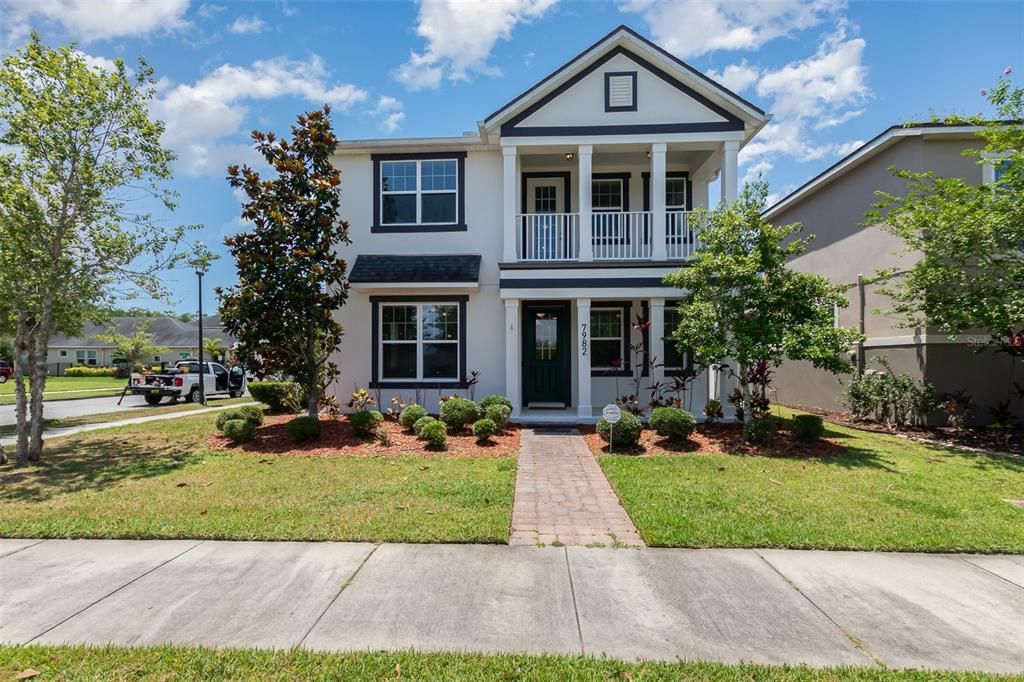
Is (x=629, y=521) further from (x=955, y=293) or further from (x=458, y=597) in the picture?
(x=955, y=293)

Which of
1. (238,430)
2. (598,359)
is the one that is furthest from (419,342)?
(598,359)

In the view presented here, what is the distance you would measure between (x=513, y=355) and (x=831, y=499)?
6.64m

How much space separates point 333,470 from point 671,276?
Result: 722cm

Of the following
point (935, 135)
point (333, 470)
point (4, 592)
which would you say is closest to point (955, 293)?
point (935, 135)

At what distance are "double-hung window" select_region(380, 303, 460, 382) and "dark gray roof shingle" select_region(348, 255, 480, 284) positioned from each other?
0.90 meters

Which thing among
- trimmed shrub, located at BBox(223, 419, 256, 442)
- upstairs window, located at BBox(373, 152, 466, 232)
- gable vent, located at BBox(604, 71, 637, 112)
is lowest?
trimmed shrub, located at BBox(223, 419, 256, 442)

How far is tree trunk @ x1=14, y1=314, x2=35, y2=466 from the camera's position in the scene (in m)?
7.88

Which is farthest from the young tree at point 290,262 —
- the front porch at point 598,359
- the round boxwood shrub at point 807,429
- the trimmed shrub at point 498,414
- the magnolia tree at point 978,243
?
the magnolia tree at point 978,243

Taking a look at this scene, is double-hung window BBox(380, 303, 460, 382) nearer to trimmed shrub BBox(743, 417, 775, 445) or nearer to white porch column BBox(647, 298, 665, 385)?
white porch column BBox(647, 298, 665, 385)

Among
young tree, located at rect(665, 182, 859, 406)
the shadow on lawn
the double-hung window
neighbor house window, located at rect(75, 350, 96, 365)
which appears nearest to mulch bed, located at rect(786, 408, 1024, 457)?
young tree, located at rect(665, 182, 859, 406)

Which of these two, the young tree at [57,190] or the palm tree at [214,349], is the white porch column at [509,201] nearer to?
the young tree at [57,190]

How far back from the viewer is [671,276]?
9.58 metres

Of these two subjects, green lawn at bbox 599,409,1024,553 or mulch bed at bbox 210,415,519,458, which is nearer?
green lawn at bbox 599,409,1024,553

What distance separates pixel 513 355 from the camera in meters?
11.0
